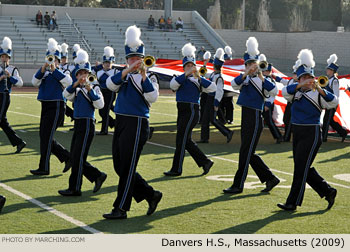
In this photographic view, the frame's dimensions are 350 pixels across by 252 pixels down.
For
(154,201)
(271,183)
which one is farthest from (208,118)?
(154,201)

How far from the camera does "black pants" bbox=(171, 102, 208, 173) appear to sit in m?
9.52

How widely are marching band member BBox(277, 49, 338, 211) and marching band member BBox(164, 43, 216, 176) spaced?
235cm

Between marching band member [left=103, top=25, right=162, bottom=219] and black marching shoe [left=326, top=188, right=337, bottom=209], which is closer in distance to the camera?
marching band member [left=103, top=25, right=162, bottom=219]

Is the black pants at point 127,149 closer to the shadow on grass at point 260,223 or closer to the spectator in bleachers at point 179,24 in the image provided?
the shadow on grass at point 260,223

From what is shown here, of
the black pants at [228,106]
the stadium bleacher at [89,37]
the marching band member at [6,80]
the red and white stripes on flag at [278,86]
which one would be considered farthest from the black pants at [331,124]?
the stadium bleacher at [89,37]

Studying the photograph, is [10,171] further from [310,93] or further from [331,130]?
[331,130]

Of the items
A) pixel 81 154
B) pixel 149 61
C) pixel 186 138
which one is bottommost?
pixel 186 138

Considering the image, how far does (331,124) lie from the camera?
13945 mm

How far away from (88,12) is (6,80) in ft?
98.7

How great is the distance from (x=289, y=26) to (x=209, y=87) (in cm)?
3839

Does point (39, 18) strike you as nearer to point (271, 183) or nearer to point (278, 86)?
point (278, 86)

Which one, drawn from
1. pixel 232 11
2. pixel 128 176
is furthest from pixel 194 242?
pixel 232 11

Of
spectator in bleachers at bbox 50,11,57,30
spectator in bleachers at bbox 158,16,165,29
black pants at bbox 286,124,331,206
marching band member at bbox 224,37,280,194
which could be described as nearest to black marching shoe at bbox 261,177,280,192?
marching band member at bbox 224,37,280,194

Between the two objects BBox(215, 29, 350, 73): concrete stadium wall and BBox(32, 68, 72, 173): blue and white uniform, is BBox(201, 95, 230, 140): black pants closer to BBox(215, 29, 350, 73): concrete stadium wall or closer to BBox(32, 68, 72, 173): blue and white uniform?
BBox(32, 68, 72, 173): blue and white uniform
